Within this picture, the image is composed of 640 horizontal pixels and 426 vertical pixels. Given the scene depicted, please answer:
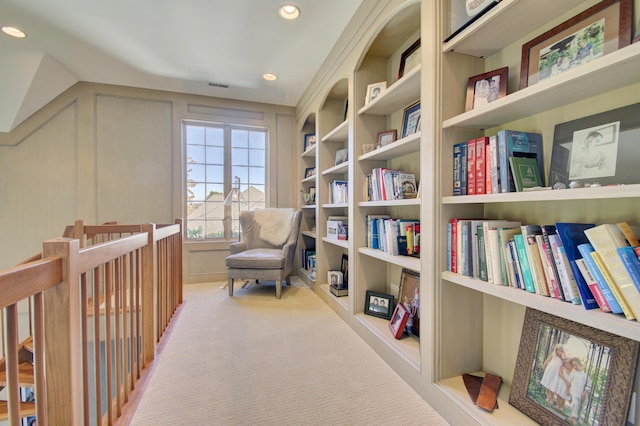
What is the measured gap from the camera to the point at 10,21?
2301 millimetres

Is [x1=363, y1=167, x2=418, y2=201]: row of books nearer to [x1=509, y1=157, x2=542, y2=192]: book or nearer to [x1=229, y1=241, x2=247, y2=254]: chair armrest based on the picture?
[x1=509, y1=157, x2=542, y2=192]: book

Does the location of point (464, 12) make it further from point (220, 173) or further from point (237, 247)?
point (220, 173)

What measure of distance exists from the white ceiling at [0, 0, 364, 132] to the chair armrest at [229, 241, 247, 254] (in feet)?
6.46

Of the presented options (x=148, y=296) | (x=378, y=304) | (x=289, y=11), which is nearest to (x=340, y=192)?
(x=378, y=304)

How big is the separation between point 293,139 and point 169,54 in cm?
188

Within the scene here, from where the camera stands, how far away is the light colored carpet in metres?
1.38

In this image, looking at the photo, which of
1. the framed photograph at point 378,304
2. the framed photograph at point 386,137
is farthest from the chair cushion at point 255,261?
the framed photograph at point 386,137

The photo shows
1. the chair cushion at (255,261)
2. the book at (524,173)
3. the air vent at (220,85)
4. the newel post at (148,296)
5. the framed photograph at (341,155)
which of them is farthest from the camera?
the air vent at (220,85)

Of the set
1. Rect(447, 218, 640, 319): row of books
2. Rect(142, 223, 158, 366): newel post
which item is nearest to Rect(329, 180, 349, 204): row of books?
Rect(447, 218, 640, 319): row of books

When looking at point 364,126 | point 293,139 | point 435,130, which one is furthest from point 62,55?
point 435,130

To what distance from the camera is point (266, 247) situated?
370 centimetres

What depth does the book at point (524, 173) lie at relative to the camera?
3.90 feet

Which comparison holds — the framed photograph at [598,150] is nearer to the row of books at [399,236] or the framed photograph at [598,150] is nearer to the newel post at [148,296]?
the row of books at [399,236]

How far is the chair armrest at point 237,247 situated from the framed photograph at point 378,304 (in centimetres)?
177
